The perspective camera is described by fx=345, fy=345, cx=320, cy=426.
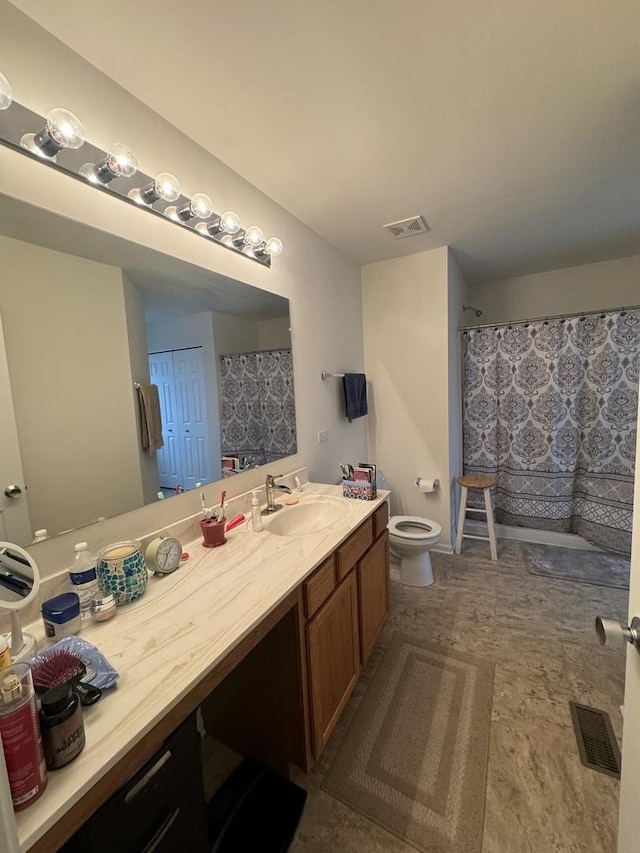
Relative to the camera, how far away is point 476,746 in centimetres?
133

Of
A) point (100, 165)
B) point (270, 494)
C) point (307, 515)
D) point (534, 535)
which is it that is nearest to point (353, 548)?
point (307, 515)

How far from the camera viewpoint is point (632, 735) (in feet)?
2.29

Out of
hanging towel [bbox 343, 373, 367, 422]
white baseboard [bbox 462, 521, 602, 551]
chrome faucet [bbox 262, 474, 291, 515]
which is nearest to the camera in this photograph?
chrome faucet [bbox 262, 474, 291, 515]

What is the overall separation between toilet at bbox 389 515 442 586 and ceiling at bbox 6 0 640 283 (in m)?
2.05

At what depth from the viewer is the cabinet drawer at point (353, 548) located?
135cm

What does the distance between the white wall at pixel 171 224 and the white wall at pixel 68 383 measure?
0.41 ft

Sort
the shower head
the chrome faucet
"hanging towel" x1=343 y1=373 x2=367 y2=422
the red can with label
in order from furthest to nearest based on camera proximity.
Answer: the shower head, "hanging towel" x1=343 y1=373 x2=367 y2=422, the chrome faucet, the red can with label

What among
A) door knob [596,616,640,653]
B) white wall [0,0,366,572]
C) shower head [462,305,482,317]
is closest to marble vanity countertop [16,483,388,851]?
white wall [0,0,366,572]

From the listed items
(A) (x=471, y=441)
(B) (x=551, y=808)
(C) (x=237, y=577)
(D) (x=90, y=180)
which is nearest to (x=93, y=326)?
(D) (x=90, y=180)

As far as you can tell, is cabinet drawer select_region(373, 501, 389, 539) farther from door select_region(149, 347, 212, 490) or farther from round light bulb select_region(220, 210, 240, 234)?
round light bulb select_region(220, 210, 240, 234)

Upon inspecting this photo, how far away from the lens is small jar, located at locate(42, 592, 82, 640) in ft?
2.70

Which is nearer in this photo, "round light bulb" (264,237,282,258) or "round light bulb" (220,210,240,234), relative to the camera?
"round light bulb" (220,210,240,234)

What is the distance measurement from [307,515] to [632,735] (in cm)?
128

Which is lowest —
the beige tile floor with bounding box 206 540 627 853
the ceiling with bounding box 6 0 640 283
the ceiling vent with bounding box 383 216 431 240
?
the beige tile floor with bounding box 206 540 627 853
